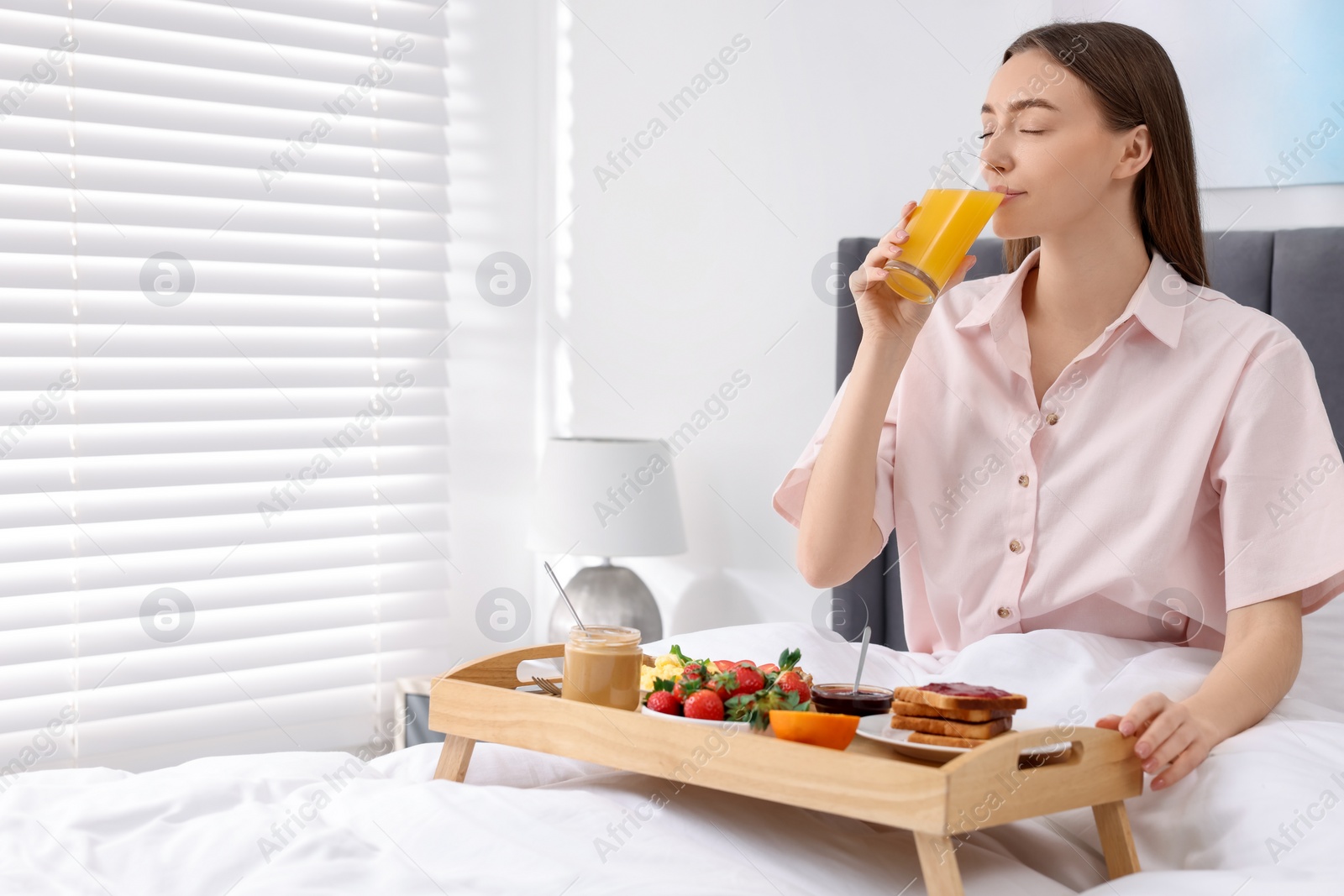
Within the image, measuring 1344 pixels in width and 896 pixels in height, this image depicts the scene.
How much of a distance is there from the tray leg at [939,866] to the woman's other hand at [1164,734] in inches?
10.0

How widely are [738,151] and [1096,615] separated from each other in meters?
1.63

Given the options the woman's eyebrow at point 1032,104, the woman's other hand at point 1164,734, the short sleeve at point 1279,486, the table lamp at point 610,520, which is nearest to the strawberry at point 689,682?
the woman's other hand at point 1164,734

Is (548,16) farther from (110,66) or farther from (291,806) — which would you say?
(291,806)

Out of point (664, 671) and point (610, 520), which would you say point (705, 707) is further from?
point (610, 520)

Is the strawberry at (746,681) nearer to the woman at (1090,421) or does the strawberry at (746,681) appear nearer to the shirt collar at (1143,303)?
the woman at (1090,421)

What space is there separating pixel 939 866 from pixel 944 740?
14 centimetres

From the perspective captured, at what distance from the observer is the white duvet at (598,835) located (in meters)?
0.92

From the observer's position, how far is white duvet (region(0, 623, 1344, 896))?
36.0 inches

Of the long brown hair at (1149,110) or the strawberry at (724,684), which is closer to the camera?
the strawberry at (724,684)

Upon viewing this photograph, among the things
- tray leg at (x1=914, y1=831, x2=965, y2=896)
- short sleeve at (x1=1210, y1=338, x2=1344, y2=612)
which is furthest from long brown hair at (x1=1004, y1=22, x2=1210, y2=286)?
tray leg at (x1=914, y1=831, x2=965, y2=896)

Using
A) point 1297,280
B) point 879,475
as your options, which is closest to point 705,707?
point 879,475

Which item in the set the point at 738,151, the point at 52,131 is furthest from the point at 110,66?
the point at 738,151

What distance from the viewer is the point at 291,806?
41.9 inches

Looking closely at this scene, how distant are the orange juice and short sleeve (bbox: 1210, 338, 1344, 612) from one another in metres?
0.36
